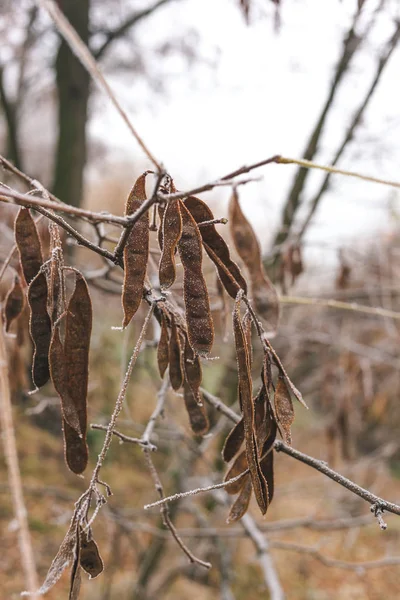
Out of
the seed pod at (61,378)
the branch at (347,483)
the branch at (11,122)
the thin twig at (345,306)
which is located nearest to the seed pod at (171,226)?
the seed pod at (61,378)

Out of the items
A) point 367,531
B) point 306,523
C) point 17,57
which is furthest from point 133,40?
point 367,531

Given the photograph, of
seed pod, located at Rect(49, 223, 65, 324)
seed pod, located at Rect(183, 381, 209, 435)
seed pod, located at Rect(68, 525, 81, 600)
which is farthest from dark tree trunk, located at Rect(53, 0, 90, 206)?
seed pod, located at Rect(68, 525, 81, 600)

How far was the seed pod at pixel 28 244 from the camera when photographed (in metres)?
0.51

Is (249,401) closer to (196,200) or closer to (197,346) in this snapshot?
(197,346)

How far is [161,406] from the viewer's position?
0.84 metres

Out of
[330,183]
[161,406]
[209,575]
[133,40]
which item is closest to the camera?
[161,406]

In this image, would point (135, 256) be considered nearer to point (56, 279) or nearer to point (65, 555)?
point (56, 279)

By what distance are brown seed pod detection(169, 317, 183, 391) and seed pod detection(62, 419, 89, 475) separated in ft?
0.48

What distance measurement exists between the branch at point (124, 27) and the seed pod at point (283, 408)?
13.1ft

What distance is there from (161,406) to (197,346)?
0.37 meters

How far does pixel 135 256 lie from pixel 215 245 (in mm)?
113

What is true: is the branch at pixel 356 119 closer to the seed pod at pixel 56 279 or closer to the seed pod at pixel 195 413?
the seed pod at pixel 195 413

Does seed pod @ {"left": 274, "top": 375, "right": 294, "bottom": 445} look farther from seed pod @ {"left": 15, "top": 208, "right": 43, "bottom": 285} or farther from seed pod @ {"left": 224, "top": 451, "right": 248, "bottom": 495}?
seed pod @ {"left": 15, "top": 208, "right": 43, "bottom": 285}

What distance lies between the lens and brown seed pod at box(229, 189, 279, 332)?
61 centimetres
